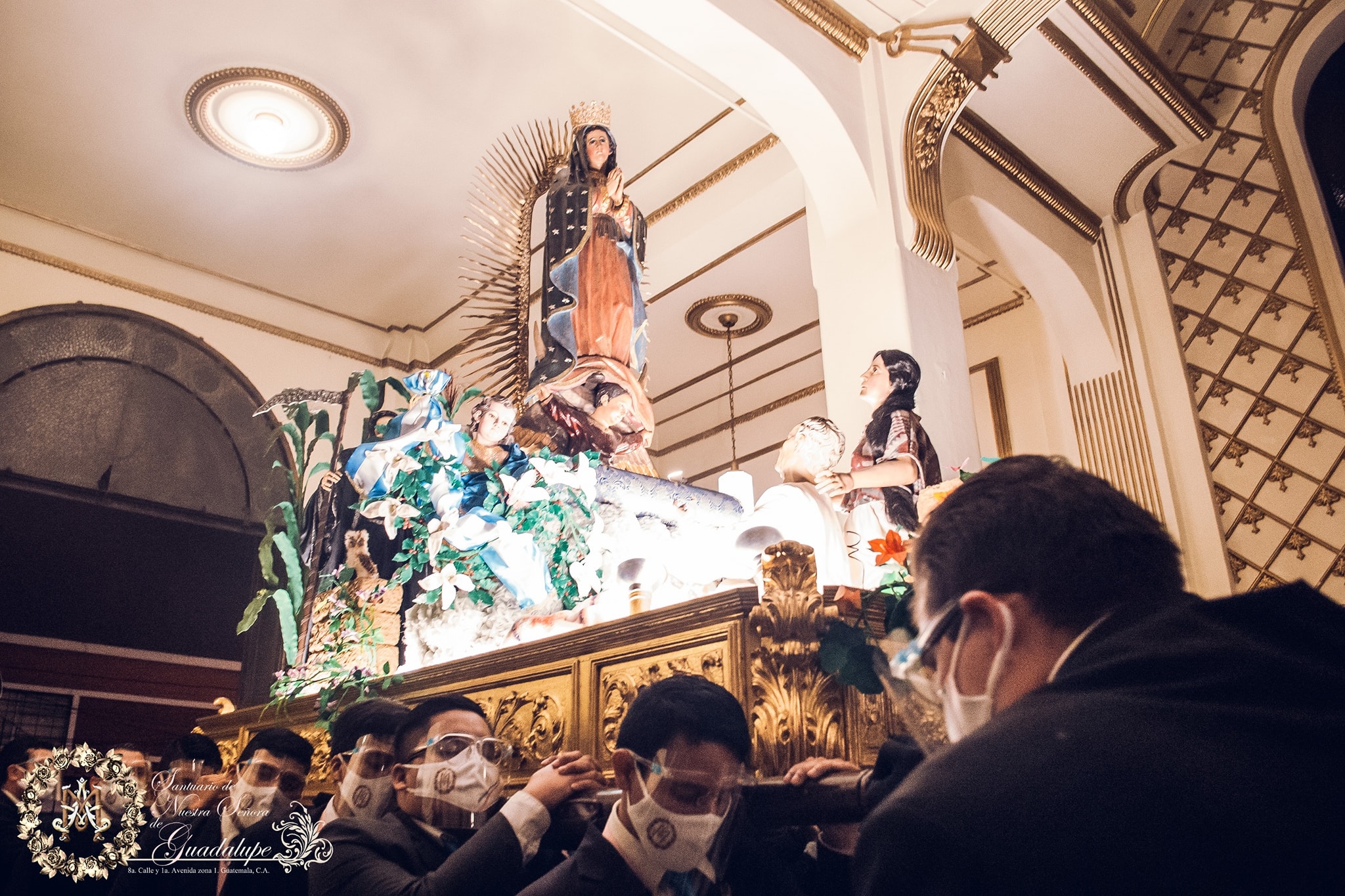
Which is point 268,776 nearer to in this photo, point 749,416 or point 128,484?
point 128,484

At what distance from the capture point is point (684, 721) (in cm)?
138

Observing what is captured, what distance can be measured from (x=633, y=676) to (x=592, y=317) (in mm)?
2329

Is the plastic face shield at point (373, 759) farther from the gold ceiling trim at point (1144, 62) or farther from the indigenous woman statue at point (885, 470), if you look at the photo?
the gold ceiling trim at point (1144, 62)

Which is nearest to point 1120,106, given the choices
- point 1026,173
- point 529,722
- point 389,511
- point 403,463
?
point 1026,173

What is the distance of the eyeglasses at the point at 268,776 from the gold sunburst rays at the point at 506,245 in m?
2.49

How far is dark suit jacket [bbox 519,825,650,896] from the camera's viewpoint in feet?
4.19

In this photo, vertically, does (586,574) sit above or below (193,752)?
above

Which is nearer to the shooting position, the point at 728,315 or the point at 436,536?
the point at 436,536

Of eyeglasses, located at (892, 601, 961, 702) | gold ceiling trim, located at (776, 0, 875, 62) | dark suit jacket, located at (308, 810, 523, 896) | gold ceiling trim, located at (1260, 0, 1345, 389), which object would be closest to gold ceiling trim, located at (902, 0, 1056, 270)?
gold ceiling trim, located at (776, 0, 875, 62)

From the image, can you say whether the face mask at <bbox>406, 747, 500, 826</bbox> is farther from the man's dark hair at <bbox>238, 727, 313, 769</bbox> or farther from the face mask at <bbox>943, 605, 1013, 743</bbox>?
the face mask at <bbox>943, 605, 1013, 743</bbox>

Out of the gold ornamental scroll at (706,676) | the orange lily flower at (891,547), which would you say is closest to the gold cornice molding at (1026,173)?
the orange lily flower at (891,547)

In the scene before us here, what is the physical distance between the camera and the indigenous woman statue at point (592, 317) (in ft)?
12.2

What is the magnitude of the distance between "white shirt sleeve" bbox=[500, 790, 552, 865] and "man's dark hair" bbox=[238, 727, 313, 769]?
0.83 meters

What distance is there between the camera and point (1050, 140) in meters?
5.70
